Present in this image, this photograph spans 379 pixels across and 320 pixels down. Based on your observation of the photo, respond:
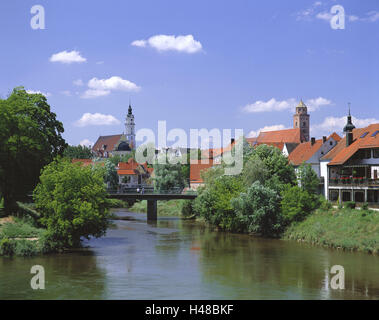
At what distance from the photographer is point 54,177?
125ft

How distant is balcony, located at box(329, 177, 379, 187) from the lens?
157ft

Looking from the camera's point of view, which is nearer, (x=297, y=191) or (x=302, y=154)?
(x=297, y=191)

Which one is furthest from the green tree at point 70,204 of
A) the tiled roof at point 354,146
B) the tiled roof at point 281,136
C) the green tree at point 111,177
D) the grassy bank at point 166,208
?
the tiled roof at point 281,136

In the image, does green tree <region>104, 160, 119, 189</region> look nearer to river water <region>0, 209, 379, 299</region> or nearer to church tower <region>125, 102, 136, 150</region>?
river water <region>0, 209, 379, 299</region>

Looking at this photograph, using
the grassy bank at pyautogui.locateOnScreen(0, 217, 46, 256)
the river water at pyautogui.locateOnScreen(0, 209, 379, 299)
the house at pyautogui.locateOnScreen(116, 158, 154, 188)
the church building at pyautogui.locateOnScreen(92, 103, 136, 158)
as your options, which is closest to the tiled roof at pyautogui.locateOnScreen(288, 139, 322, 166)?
the river water at pyautogui.locateOnScreen(0, 209, 379, 299)

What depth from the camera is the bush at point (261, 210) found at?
47.3m

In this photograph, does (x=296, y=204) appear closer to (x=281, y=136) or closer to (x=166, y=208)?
(x=166, y=208)

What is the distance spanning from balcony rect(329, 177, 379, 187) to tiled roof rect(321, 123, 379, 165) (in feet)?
6.50

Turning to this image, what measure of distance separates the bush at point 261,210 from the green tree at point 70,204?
49.4 ft

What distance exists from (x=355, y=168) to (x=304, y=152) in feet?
48.7
